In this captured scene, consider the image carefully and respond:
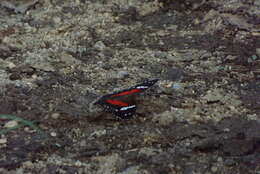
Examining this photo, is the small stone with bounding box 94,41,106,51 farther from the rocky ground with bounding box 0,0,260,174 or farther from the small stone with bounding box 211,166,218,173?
the small stone with bounding box 211,166,218,173

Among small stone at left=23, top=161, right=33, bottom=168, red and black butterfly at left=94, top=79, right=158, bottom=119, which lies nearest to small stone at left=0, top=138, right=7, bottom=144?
small stone at left=23, top=161, right=33, bottom=168

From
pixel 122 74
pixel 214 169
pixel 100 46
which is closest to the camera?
pixel 214 169

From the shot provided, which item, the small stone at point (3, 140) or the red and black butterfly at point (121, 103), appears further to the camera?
the red and black butterfly at point (121, 103)

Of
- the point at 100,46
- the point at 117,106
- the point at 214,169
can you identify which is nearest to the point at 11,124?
the point at 117,106

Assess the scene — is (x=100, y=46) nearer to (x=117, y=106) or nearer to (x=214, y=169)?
(x=117, y=106)

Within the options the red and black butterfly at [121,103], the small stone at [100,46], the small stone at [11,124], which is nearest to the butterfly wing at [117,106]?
the red and black butterfly at [121,103]

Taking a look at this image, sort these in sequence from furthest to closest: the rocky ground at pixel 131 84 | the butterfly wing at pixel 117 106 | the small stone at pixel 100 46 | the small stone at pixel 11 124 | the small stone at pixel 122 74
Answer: the small stone at pixel 100 46
the small stone at pixel 122 74
the butterfly wing at pixel 117 106
the small stone at pixel 11 124
the rocky ground at pixel 131 84

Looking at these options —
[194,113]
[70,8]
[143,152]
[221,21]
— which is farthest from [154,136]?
[70,8]

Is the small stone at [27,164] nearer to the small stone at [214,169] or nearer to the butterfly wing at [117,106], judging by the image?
the butterfly wing at [117,106]
